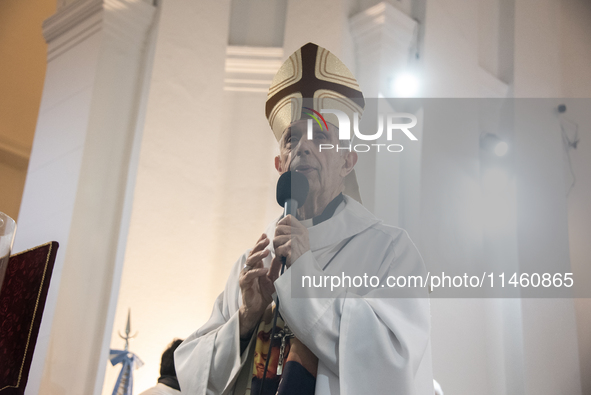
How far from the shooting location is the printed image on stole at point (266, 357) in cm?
207

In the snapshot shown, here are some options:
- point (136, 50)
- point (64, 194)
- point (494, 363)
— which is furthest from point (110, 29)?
point (494, 363)

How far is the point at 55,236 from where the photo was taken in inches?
146

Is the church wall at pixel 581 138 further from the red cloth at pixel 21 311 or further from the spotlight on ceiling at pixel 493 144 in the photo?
the red cloth at pixel 21 311

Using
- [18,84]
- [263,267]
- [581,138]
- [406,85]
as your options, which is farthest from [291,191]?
[18,84]

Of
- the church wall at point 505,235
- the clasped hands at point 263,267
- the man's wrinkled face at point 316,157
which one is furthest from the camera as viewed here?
the church wall at point 505,235

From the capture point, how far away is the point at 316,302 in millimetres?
1906

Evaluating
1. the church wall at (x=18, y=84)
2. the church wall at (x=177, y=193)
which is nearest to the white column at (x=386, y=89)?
the church wall at (x=177, y=193)

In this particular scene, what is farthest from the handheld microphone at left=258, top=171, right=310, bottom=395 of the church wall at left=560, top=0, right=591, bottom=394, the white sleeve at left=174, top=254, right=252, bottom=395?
the church wall at left=560, top=0, right=591, bottom=394

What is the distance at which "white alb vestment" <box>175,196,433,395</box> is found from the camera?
187 centimetres

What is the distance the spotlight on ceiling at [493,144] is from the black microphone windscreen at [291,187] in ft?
10.1

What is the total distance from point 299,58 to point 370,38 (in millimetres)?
1478

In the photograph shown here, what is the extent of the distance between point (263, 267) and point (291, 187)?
316 millimetres

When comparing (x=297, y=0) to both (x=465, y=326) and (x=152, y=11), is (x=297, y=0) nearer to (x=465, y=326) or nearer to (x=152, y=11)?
(x=152, y=11)

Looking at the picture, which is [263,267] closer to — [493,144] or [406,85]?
[406,85]
